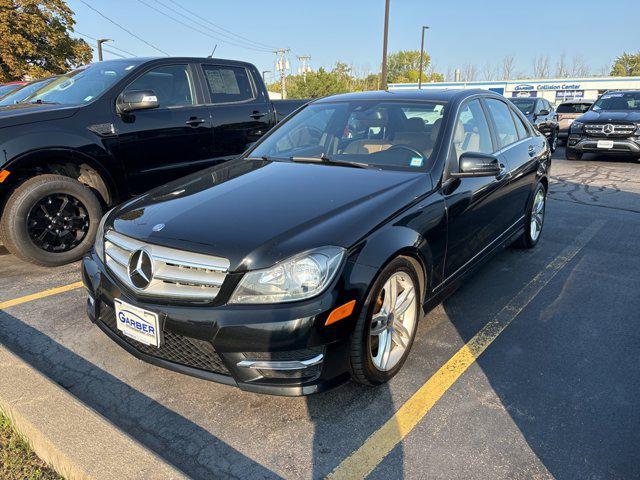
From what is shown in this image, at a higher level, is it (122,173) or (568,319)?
(122,173)

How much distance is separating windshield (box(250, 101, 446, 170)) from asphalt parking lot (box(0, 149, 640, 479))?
1.24 meters

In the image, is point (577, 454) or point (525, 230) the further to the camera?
point (525, 230)

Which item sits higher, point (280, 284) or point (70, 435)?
point (280, 284)

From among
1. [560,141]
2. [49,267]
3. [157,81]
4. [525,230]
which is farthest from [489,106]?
[560,141]

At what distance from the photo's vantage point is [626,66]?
85438mm

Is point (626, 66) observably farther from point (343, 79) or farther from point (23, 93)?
point (23, 93)

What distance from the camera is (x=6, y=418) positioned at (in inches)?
92.2

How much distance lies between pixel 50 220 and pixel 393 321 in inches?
134

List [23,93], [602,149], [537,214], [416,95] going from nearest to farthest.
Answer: [416,95] → [537,214] → [23,93] → [602,149]

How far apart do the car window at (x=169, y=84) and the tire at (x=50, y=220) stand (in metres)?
1.28

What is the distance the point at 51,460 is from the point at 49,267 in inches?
114

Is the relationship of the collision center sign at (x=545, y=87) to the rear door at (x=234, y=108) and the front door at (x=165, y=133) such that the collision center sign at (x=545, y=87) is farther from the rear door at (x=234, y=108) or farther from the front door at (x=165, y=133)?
the front door at (x=165, y=133)

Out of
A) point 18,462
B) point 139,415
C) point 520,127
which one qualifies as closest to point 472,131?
point 520,127

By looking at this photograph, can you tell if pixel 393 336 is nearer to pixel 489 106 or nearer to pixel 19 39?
pixel 489 106
